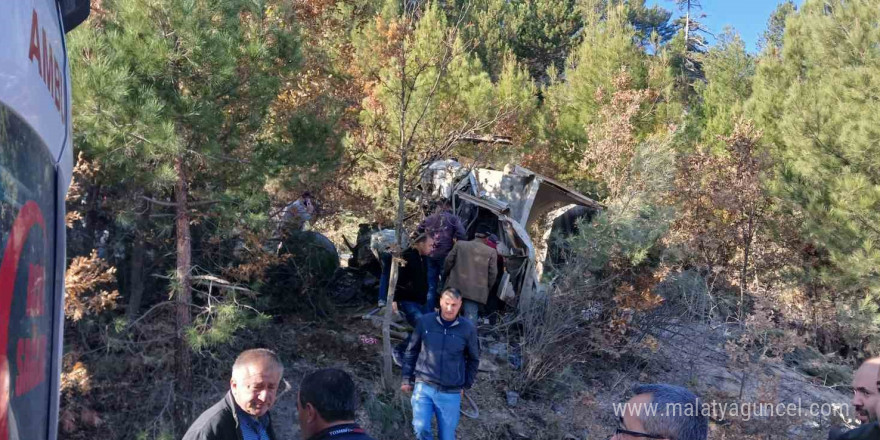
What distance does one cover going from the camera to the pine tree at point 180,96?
5523 millimetres

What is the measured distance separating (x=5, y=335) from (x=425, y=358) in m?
4.42

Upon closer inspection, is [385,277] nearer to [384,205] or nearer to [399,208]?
[384,205]

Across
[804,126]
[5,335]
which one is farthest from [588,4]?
[5,335]

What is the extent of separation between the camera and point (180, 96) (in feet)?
19.3

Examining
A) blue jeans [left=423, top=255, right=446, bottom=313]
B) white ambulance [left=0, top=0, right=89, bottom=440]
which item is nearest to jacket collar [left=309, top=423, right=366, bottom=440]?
white ambulance [left=0, top=0, right=89, bottom=440]

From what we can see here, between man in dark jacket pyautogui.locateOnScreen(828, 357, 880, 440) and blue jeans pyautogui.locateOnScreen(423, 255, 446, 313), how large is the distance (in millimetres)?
4942

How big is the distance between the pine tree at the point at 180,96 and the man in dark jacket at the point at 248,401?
9.23 feet

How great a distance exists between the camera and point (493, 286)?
31.6ft

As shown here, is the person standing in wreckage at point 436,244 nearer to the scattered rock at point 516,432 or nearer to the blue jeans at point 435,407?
the scattered rock at point 516,432

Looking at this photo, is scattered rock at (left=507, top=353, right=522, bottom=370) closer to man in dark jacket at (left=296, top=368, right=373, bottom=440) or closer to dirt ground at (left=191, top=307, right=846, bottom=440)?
dirt ground at (left=191, top=307, right=846, bottom=440)

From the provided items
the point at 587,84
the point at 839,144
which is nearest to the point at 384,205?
the point at 839,144

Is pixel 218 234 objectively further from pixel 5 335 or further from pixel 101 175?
pixel 5 335

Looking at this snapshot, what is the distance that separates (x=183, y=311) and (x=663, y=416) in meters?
4.97

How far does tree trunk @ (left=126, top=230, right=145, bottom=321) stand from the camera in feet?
22.8
